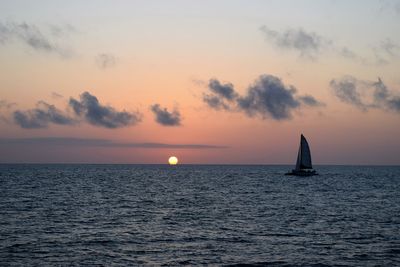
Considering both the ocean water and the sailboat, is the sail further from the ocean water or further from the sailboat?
the ocean water

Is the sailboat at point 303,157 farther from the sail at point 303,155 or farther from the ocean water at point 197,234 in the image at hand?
the ocean water at point 197,234

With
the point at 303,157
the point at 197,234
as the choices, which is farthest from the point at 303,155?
the point at 197,234

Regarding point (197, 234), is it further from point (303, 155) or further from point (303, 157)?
point (303, 157)

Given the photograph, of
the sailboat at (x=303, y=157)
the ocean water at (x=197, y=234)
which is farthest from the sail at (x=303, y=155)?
the ocean water at (x=197, y=234)

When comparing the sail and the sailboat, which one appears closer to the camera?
the sail

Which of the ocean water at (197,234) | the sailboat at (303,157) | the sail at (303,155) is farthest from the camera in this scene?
the sailboat at (303,157)

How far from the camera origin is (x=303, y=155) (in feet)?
530

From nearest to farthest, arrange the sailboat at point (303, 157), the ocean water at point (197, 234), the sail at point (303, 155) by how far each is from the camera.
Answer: the ocean water at point (197, 234), the sail at point (303, 155), the sailboat at point (303, 157)

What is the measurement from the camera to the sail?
Answer: 158 metres

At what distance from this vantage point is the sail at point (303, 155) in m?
158

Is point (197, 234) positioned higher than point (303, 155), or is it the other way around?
point (303, 155)

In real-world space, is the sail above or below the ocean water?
above

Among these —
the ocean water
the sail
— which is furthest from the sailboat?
the ocean water

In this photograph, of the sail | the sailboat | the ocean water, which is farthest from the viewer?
the sailboat
